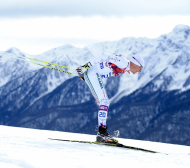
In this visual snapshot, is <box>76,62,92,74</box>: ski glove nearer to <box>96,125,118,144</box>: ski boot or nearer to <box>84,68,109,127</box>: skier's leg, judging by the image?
<box>84,68,109,127</box>: skier's leg

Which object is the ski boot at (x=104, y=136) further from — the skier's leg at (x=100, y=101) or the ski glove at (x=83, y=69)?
the ski glove at (x=83, y=69)

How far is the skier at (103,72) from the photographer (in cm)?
921

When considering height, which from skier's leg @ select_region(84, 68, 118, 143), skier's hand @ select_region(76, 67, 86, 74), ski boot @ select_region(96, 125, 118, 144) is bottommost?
ski boot @ select_region(96, 125, 118, 144)

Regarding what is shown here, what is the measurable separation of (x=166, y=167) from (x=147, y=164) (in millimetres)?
374

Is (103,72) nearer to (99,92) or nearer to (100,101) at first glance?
(99,92)

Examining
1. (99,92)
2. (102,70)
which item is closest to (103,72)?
(102,70)

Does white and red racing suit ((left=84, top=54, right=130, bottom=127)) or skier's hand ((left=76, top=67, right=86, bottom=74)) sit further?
white and red racing suit ((left=84, top=54, right=130, bottom=127))

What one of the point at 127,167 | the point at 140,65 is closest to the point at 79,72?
the point at 140,65

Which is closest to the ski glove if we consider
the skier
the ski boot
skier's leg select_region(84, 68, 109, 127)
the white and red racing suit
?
the skier

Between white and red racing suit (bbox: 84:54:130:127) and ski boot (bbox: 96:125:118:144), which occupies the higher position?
white and red racing suit (bbox: 84:54:130:127)

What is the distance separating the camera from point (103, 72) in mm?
9484

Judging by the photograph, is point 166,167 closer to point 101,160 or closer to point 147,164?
point 147,164

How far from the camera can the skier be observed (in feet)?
30.2

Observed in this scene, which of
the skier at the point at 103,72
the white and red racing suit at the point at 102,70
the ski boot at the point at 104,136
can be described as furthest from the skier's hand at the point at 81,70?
the ski boot at the point at 104,136
